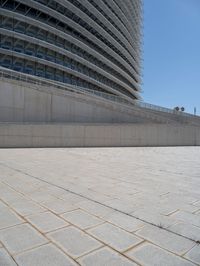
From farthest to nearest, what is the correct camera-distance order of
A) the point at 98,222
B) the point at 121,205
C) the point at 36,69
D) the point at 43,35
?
the point at 43,35 < the point at 36,69 < the point at 121,205 < the point at 98,222

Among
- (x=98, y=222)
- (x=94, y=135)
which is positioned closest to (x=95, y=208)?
(x=98, y=222)

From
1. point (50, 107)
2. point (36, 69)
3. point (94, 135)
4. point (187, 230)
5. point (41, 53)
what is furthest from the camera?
point (41, 53)

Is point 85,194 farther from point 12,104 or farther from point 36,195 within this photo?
point 12,104

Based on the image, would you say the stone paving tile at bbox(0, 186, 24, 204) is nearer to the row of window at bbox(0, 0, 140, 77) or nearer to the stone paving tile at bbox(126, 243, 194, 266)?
the stone paving tile at bbox(126, 243, 194, 266)

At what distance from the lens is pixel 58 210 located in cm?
412

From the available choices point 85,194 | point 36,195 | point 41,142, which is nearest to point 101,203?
point 85,194

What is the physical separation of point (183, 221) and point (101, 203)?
151 centimetres

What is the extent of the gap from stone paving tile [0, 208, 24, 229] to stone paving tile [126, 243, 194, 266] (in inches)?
71.4

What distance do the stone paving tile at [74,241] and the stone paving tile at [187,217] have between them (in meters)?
1.59

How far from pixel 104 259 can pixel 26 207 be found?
211cm

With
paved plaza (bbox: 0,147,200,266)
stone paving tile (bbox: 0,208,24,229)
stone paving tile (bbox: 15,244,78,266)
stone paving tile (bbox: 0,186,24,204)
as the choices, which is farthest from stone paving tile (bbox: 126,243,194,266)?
stone paving tile (bbox: 0,186,24,204)

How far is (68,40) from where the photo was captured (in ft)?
150

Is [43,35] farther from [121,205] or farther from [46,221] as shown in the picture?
[46,221]

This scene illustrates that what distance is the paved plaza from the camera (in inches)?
107
